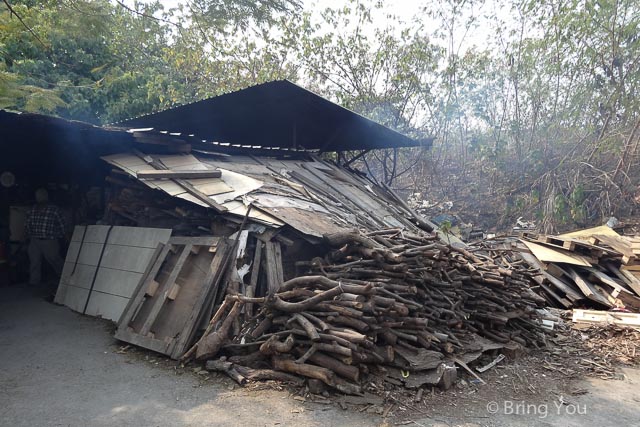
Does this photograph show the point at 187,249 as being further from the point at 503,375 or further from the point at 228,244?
the point at 503,375

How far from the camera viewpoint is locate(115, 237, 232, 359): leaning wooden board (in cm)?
476

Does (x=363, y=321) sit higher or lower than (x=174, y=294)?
higher

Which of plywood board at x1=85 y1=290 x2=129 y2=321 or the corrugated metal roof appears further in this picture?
the corrugated metal roof

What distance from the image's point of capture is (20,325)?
5.79 m

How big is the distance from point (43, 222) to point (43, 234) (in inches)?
9.5

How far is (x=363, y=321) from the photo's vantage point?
4.23 metres

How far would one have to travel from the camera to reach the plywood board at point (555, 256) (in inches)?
327

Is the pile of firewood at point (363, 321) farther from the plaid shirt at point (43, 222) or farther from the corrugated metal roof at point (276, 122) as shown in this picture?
the plaid shirt at point (43, 222)

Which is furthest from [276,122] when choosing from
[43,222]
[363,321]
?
[363,321]

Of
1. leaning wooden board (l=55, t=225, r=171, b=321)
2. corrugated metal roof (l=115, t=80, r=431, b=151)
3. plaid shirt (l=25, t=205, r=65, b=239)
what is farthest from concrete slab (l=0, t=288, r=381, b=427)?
corrugated metal roof (l=115, t=80, r=431, b=151)

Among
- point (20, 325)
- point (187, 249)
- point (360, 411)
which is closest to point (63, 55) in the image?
point (20, 325)

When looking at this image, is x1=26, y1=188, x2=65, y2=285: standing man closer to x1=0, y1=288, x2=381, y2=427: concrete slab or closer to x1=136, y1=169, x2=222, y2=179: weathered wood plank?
x1=0, y1=288, x2=381, y2=427: concrete slab

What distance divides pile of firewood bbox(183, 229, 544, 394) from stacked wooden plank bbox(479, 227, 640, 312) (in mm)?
2742

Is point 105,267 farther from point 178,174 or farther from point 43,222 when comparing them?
point 43,222
